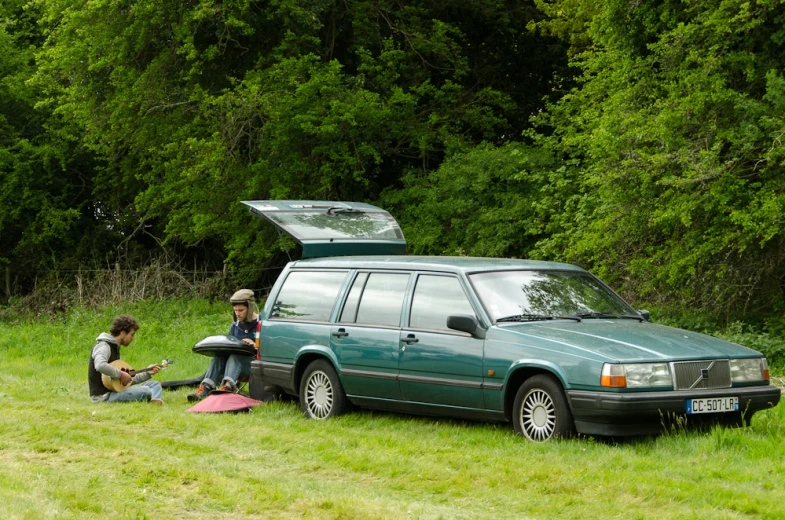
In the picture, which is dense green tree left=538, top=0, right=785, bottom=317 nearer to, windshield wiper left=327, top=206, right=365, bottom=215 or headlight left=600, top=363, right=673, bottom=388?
windshield wiper left=327, top=206, right=365, bottom=215

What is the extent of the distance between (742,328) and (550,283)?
6830mm

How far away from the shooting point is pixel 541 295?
10.5 metres

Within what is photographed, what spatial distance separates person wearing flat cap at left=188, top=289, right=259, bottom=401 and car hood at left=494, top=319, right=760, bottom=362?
4.45 metres

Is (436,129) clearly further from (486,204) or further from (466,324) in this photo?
(466,324)

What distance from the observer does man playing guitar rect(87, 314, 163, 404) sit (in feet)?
40.8

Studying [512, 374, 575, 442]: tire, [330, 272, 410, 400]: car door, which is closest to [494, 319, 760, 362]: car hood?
[512, 374, 575, 442]: tire

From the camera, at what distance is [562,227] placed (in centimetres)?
2075

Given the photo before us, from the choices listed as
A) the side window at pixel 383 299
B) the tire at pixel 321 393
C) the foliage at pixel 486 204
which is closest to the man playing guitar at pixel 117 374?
the tire at pixel 321 393

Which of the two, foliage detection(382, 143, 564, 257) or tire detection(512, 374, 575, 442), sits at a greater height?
foliage detection(382, 143, 564, 257)

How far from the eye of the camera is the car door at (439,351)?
1004cm

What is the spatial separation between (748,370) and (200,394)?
6.42m

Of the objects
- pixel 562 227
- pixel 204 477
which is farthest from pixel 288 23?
pixel 204 477

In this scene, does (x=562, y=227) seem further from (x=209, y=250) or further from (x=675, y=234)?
(x=209, y=250)

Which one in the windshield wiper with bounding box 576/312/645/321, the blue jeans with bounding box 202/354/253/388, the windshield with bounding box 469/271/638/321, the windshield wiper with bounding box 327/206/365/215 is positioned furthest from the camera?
the windshield wiper with bounding box 327/206/365/215
